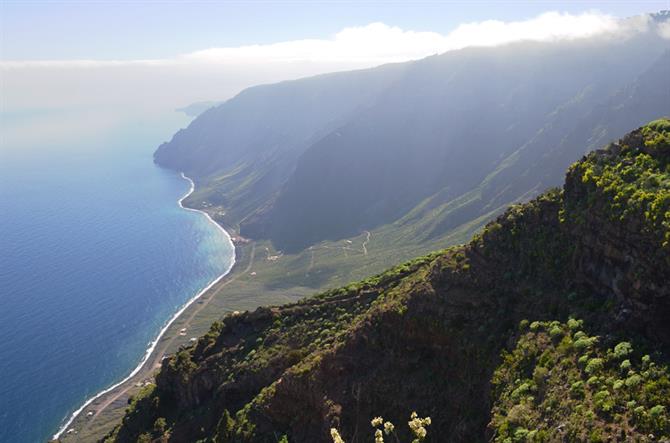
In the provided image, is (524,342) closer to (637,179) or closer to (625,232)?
(625,232)

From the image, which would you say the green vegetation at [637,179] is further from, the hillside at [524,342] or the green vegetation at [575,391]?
the green vegetation at [575,391]

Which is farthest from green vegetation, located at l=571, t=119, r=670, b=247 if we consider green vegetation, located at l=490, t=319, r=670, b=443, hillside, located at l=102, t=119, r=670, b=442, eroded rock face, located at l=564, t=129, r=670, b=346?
green vegetation, located at l=490, t=319, r=670, b=443

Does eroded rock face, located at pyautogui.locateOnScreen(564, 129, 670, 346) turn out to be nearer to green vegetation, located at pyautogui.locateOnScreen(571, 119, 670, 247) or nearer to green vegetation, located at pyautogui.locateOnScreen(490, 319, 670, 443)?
green vegetation, located at pyautogui.locateOnScreen(571, 119, 670, 247)

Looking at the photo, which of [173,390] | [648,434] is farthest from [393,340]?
[173,390]

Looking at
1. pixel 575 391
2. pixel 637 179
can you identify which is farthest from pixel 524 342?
pixel 637 179

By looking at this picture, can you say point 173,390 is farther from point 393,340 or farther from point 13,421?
point 13,421
